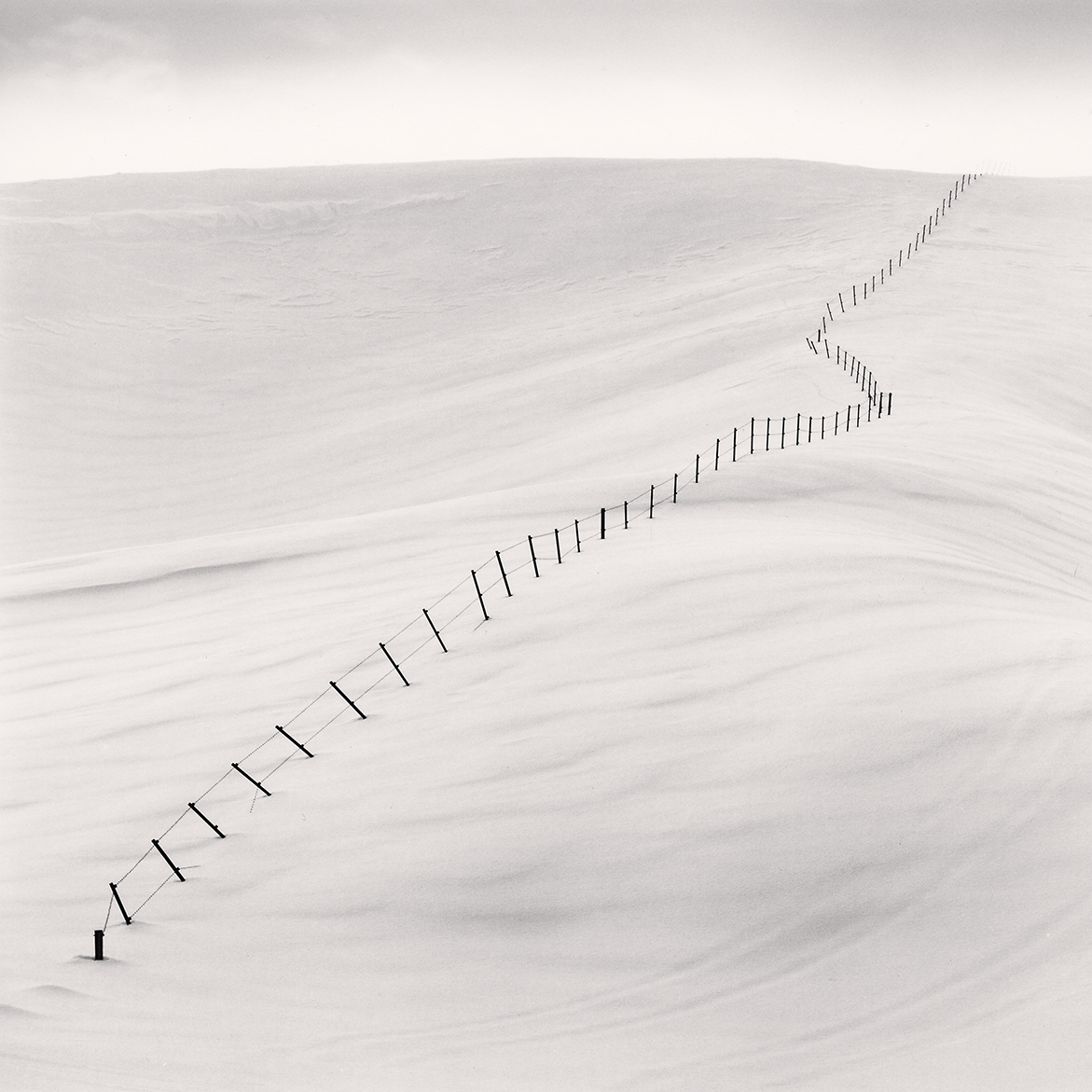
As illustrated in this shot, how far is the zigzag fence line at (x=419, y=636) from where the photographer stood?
4613 mm

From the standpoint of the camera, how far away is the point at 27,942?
418 centimetres

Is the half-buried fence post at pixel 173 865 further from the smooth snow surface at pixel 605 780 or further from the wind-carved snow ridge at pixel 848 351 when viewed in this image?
the wind-carved snow ridge at pixel 848 351

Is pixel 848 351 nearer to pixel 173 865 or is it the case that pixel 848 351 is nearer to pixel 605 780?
pixel 605 780

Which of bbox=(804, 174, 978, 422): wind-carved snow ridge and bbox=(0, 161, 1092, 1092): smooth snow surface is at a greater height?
bbox=(804, 174, 978, 422): wind-carved snow ridge

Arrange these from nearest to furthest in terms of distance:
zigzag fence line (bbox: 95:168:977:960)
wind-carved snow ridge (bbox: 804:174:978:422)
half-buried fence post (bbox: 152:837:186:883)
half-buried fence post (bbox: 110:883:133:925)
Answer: half-buried fence post (bbox: 110:883:133:925) < half-buried fence post (bbox: 152:837:186:883) < zigzag fence line (bbox: 95:168:977:960) < wind-carved snow ridge (bbox: 804:174:978:422)

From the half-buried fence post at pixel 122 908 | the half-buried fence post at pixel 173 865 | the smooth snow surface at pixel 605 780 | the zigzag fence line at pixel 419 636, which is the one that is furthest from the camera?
the zigzag fence line at pixel 419 636

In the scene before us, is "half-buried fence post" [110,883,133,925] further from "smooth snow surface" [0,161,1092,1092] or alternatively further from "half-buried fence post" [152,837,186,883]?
"half-buried fence post" [152,837,186,883]

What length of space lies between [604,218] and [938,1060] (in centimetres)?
2562

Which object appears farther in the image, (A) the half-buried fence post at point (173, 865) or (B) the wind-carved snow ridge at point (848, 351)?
(B) the wind-carved snow ridge at point (848, 351)

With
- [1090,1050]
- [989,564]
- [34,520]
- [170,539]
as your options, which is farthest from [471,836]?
[34,520]

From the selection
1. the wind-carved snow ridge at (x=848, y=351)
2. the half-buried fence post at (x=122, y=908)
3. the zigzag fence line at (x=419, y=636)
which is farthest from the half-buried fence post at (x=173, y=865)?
the wind-carved snow ridge at (x=848, y=351)

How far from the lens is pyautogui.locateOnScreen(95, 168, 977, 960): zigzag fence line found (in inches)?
182

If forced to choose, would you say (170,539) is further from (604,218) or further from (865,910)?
(604,218)

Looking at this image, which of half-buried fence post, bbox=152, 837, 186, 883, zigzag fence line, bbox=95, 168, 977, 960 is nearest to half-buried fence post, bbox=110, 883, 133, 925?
zigzag fence line, bbox=95, 168, 977, 960
